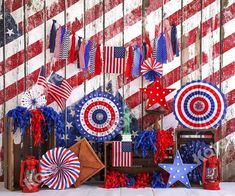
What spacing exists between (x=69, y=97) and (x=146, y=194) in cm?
110

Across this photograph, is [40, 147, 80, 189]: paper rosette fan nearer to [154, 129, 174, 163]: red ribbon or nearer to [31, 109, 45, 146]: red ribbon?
[31, 109, 45, 146]: red ribbon

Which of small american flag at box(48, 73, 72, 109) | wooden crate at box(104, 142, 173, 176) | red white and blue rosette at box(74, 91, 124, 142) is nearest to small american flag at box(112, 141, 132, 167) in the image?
wooden crate at box(104, 142, 173, 176)

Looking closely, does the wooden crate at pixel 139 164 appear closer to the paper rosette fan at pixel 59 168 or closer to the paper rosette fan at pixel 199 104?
the paper rosette fan at pixel 59 168

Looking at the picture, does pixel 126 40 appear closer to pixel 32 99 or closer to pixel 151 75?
pixel 151 75

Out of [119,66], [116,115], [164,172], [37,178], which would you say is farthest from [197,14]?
[37,178]

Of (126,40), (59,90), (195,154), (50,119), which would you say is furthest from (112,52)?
(195,154)

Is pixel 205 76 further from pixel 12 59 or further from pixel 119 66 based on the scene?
pixel 12 59

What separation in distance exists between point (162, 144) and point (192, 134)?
0.30 meters

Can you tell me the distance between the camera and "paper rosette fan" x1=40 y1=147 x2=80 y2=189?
3.59m

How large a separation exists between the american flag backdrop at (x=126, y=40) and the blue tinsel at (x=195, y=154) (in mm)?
274

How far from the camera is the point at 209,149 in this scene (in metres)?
3.64

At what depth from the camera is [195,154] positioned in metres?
3.67

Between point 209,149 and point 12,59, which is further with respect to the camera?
point 12,59

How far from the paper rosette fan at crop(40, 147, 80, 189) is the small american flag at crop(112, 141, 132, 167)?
311mm
